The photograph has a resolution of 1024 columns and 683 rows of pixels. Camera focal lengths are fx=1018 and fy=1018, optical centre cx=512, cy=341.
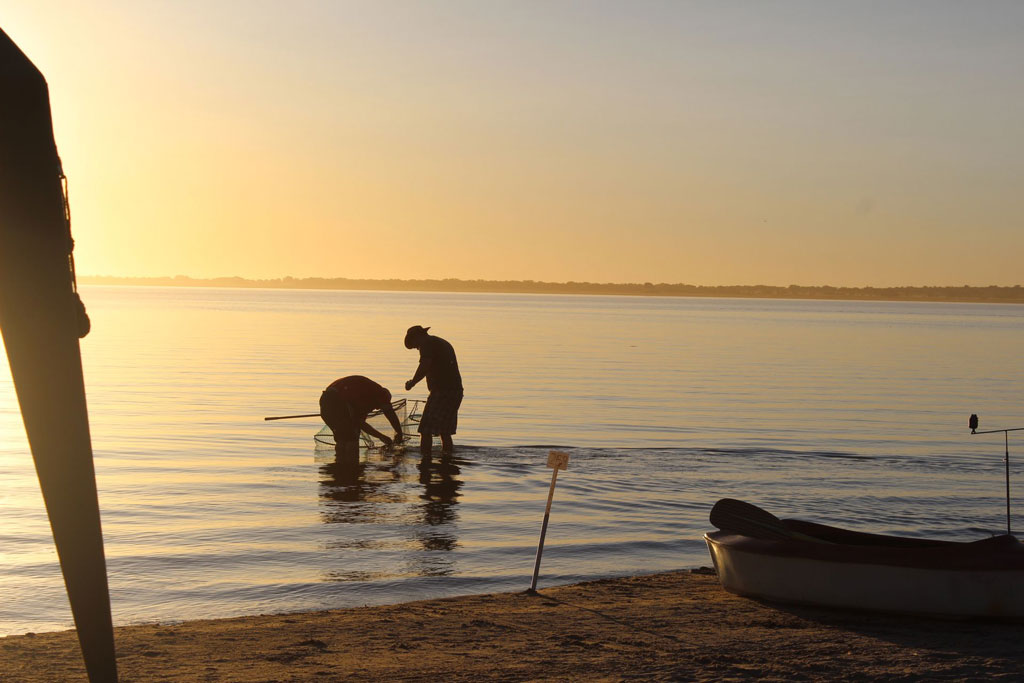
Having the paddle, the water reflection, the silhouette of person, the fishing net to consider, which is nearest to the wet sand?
the paddle

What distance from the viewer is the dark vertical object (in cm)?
332

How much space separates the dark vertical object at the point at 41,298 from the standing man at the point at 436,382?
478 inches

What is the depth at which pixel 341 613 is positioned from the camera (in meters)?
8.81

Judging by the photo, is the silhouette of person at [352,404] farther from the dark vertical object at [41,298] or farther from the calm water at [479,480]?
the dark vertical object at [41,298]

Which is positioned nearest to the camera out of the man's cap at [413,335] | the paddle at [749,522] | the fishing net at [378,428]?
the paddle at [749,522]

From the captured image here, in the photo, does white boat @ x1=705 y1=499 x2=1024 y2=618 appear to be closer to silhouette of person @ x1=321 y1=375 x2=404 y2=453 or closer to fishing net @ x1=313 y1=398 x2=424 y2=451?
silhouette of person @ x1=321 y1=375 x2=404 y2=453

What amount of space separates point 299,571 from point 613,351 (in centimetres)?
4652

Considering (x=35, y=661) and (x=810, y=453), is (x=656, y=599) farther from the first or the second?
(x=810, y=453)

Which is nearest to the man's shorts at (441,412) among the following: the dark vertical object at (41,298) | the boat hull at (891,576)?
the boat hull at (891,576)

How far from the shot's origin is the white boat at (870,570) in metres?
8.06

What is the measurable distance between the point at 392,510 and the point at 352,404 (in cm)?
305

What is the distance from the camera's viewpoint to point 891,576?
8.28 meters

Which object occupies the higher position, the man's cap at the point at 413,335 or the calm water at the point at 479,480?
the man's cap at the point at 413,335

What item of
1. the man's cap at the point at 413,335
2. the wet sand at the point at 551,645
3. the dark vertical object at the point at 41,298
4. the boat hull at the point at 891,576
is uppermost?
the dark vertical object at the point at 41,298
